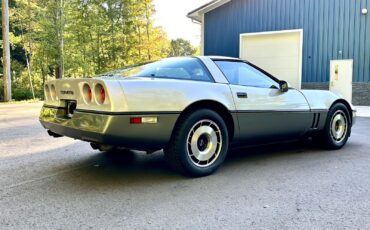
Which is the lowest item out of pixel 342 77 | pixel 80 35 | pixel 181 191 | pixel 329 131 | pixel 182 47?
pixel 181 191

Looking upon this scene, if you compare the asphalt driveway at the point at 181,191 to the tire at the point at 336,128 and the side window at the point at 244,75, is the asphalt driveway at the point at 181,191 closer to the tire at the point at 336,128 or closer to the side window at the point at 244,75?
the tire at the point at 336,128

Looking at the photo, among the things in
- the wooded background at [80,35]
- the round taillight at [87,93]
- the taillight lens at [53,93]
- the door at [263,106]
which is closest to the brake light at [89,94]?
the round taillight at [87,93]

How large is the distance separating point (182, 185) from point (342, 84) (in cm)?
1246

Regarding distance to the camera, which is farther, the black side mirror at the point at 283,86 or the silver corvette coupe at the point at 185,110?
the black side mirror at the point at 283,86

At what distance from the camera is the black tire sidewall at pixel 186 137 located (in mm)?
3445

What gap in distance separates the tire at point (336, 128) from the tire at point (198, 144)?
1889 mm

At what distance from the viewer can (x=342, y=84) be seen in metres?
14.0

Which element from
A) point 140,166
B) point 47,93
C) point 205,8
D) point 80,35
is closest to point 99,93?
point 47,93

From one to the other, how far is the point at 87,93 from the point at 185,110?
3.11 ft

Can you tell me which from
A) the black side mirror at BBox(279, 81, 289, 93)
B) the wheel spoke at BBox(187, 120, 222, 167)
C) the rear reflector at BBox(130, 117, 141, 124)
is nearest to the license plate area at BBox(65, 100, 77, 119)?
the rear reflector at BBox(130, 117, 141, 124)

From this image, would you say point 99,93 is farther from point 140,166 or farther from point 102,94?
point 140,166

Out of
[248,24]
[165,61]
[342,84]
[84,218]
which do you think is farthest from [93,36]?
[84,218]

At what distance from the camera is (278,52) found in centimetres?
1512

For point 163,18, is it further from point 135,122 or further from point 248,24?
point 135,122
